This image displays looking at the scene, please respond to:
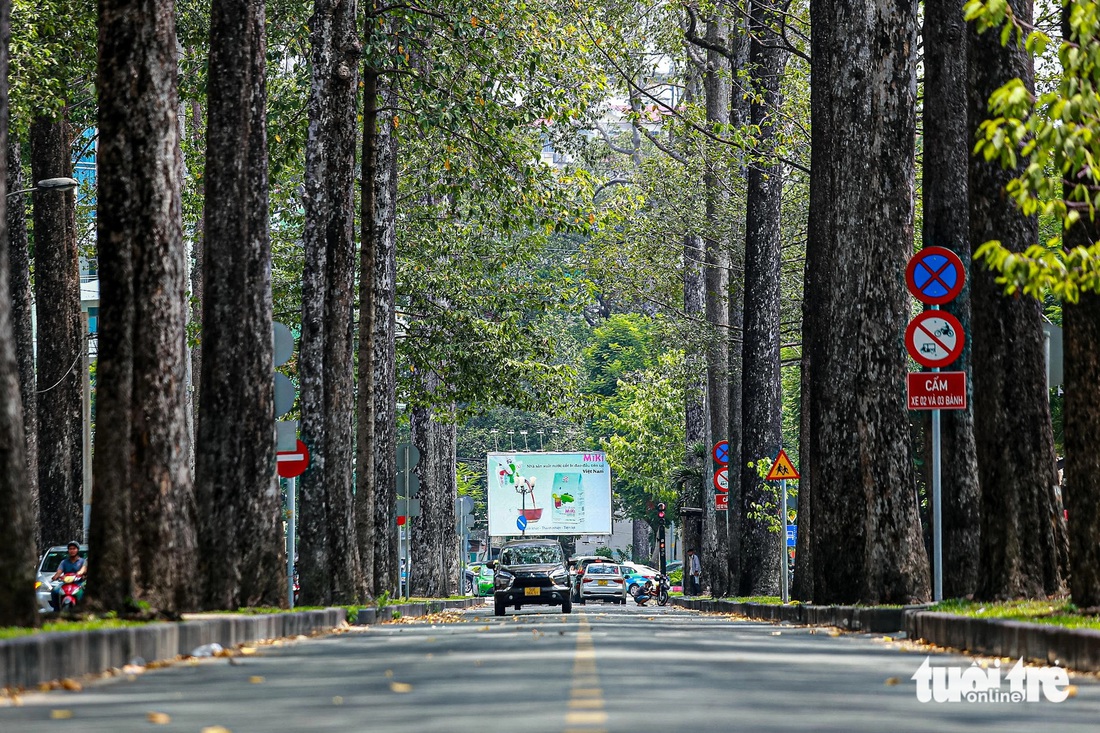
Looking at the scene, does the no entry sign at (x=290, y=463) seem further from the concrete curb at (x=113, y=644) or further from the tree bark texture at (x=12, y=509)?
the tree bark texture at (x=12, y=509)

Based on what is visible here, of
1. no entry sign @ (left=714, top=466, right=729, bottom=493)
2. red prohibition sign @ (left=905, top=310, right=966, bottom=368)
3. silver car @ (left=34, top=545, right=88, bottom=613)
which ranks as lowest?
silver car @ (left=34, top=545, right=88, bottom=613)

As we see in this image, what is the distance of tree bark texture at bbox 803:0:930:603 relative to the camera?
77.4ft

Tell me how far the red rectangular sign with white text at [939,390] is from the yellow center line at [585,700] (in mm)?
5669

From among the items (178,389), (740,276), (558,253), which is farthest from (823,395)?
(558,253)

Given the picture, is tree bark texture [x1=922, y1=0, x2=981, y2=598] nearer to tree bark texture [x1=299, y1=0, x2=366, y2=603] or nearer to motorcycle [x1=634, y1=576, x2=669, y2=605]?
tree bark texture [x1=299, y1=0, x2=366, y2=603]

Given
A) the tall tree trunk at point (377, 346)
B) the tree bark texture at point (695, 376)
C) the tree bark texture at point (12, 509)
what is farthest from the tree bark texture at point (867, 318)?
the tree bark texture at point (695, 376)

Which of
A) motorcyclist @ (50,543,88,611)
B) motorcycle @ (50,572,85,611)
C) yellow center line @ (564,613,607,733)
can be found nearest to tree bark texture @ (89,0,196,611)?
yellow center line @ (564,613,607,733)

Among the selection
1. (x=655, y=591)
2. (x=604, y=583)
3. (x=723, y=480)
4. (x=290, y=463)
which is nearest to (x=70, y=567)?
(x=290, y=463)

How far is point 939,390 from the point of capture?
19.8 m

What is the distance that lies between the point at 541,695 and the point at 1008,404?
347 inches

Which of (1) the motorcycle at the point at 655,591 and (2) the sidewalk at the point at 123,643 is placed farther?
(1) the motorcycle at the point at 655,591

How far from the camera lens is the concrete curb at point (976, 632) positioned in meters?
13.8

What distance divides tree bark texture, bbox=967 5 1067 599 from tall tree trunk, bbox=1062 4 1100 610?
1965 millimetres

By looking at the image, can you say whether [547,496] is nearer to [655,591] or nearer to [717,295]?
[655,591]
